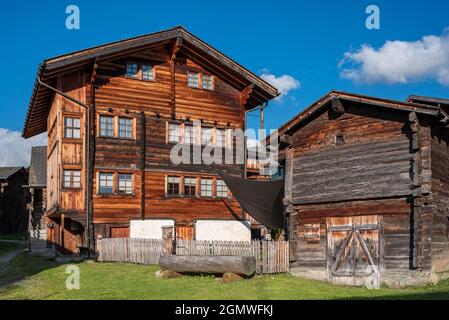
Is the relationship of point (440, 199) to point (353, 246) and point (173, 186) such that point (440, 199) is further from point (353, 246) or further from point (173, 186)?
point (173, 186)

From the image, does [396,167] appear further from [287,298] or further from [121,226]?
[121,226]

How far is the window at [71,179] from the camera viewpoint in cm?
2780

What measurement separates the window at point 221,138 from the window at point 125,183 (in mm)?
5922

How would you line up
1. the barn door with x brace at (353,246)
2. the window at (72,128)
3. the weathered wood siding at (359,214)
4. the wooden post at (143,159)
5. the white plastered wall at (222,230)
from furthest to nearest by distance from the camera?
the white plastered wall at (222,230), the wooden post at (143,159), the window at (72,128), the barn door with x brace at (353,246), the weathered wood siding at (359,214)

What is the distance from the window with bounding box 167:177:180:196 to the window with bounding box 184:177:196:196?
1.60ft

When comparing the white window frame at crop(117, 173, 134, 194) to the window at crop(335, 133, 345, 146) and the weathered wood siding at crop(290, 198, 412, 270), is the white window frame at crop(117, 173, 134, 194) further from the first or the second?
the window at crop(335, 133, 345, 146)

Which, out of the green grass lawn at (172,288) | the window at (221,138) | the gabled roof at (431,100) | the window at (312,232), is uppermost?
the gabled roof at (431,100)

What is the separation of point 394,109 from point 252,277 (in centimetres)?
756

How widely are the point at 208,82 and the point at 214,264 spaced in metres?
16.2

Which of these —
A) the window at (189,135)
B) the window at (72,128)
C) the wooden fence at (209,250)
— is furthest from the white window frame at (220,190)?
→ the window at (72,128)

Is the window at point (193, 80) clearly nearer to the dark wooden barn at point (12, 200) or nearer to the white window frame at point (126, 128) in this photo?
the white window frame at point (126, 128)

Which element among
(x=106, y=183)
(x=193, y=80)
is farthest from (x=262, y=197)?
(x=193, y=80)
